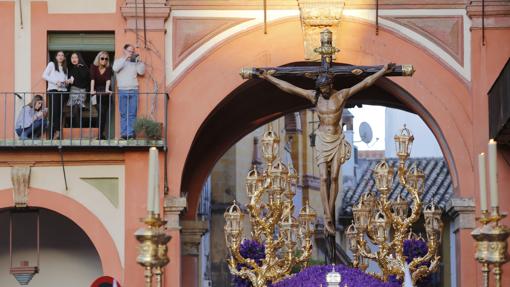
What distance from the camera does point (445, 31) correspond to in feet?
89.7

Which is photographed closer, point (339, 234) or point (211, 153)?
point (211, 153)

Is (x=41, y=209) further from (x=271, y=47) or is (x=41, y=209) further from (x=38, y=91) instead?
(x=271, y=47)

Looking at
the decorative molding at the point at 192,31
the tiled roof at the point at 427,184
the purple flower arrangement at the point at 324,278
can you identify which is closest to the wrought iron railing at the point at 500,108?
the decorative molding at the point at 192,31

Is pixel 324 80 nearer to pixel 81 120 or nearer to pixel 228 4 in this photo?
pixel 228 4

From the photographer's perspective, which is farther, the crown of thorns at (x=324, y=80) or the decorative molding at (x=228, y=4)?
the decorative molding at (x=228, y=4)

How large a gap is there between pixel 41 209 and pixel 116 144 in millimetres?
2277

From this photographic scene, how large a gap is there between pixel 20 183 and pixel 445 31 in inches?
270

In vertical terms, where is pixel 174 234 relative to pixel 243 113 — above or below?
below

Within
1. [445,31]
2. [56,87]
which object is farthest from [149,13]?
[445,31]

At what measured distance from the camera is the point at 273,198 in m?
23.8

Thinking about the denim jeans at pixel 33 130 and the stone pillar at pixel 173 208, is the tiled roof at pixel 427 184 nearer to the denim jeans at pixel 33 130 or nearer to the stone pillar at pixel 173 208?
the stone pillar at pixel 173 208

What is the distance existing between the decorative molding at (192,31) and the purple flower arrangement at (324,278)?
666 centimetres

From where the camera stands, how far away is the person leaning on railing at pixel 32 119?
27.3m

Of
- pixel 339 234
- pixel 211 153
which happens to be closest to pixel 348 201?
pixel 339 234
